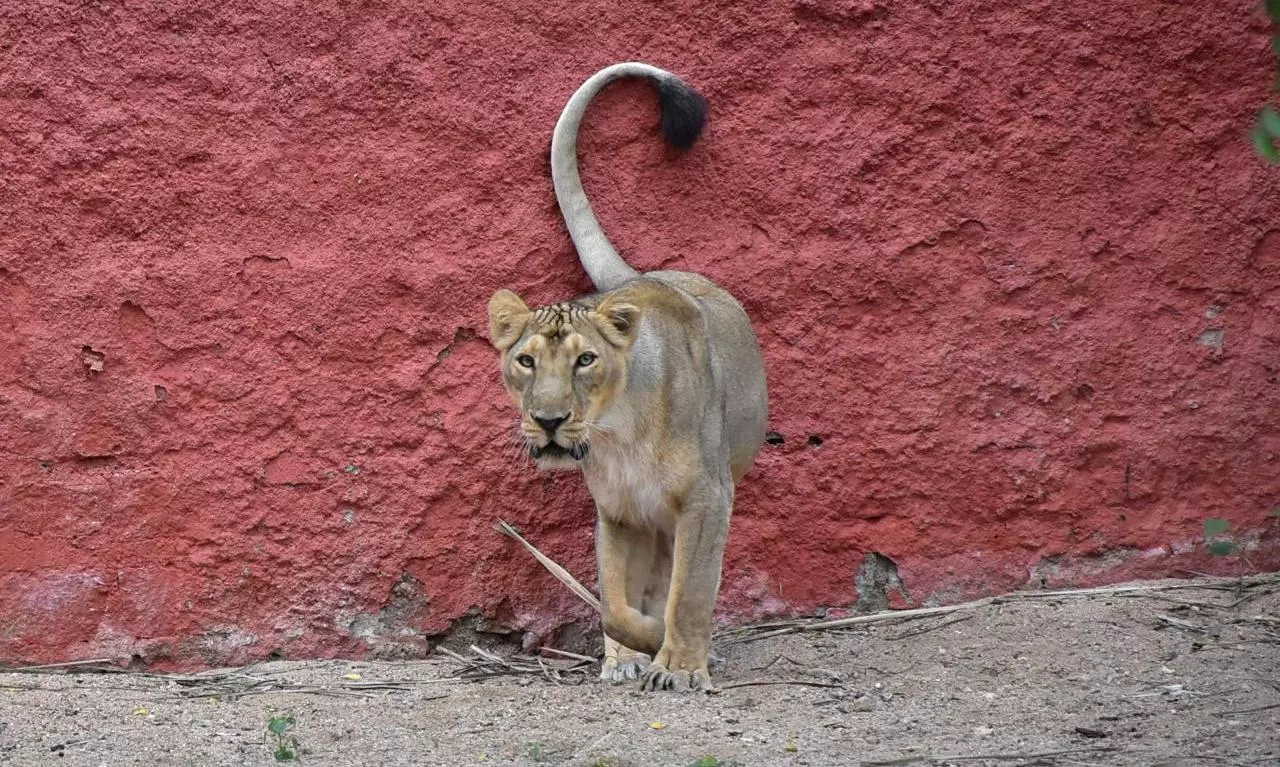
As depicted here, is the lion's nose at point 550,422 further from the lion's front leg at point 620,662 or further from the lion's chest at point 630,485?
the lion's front leg at point 620,662

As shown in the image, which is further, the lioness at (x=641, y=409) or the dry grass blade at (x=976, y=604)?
the dry grass blade at (x=976, y=604)

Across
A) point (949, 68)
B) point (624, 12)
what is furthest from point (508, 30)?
point (949, 68)

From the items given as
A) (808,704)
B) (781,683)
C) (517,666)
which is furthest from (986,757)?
(517,666)

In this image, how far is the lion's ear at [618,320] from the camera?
635 cm

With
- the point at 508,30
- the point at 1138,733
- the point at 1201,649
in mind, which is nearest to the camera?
the point at 1138,733

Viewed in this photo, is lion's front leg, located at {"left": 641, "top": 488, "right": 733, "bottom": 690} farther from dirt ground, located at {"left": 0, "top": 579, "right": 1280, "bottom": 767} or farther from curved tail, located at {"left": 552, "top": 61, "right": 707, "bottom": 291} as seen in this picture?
curved tail, located at {"left": 552, "top": 61, "right": 707, "bottom": 291}

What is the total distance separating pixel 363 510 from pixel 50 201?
168cm

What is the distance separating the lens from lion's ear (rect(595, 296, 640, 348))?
635 centimetres

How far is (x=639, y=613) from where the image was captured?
21.9ft

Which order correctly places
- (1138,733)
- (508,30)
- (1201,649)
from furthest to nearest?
(508,30)
(1201,649)
(1138,733)

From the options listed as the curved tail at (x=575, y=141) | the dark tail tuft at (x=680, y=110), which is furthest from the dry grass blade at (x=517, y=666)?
the dark tail tuft at (x=680, y=110)

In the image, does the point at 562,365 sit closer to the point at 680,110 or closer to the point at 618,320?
the point at 618,320

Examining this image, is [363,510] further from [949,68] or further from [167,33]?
[949,68]

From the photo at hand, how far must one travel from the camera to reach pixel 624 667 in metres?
6.66
